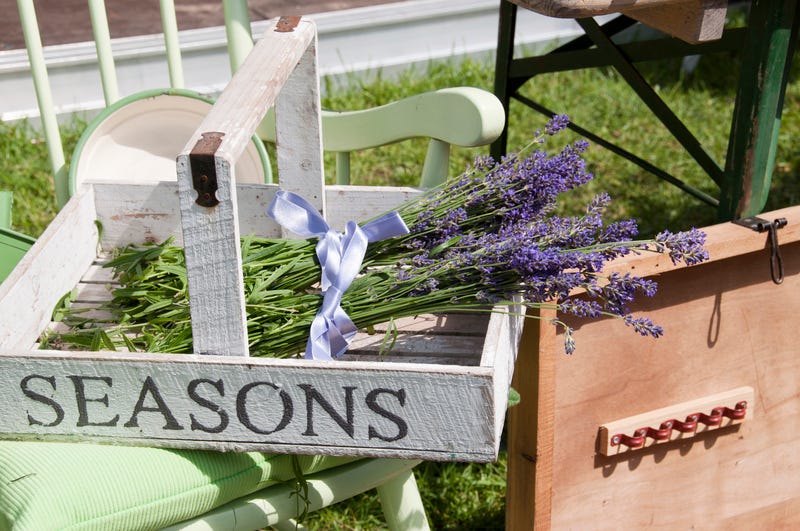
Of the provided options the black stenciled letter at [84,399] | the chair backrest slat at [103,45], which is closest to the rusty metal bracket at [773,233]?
the black stenciled letter at [84,399]

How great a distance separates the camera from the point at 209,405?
1074 millimetres

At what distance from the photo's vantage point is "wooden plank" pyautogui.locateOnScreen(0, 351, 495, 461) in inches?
40.7

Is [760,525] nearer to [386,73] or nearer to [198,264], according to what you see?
[198,264]

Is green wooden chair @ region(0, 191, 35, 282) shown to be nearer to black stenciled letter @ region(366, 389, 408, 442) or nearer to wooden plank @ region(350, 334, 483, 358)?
wooden plank @ region(350, 334, 483, 358)

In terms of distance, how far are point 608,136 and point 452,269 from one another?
89.9 inches

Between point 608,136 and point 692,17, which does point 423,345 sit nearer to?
point 692,17

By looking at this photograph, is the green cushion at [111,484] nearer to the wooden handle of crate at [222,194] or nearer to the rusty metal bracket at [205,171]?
the wooden handle of crate at [222,194]

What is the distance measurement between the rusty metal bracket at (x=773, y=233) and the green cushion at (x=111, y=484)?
31.7 inches

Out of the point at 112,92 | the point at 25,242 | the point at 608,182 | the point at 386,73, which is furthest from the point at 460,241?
the point at 386,73

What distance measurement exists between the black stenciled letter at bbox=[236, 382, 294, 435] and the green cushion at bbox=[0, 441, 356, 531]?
74mm

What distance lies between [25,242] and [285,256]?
1.45ft

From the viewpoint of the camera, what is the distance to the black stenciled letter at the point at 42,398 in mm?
1078

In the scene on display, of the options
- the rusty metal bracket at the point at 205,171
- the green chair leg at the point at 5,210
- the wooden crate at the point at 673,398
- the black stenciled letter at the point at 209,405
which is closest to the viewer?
the rusty metal bracket at the point at 205,171

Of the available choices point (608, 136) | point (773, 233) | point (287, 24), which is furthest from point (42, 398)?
point (608, 136)
